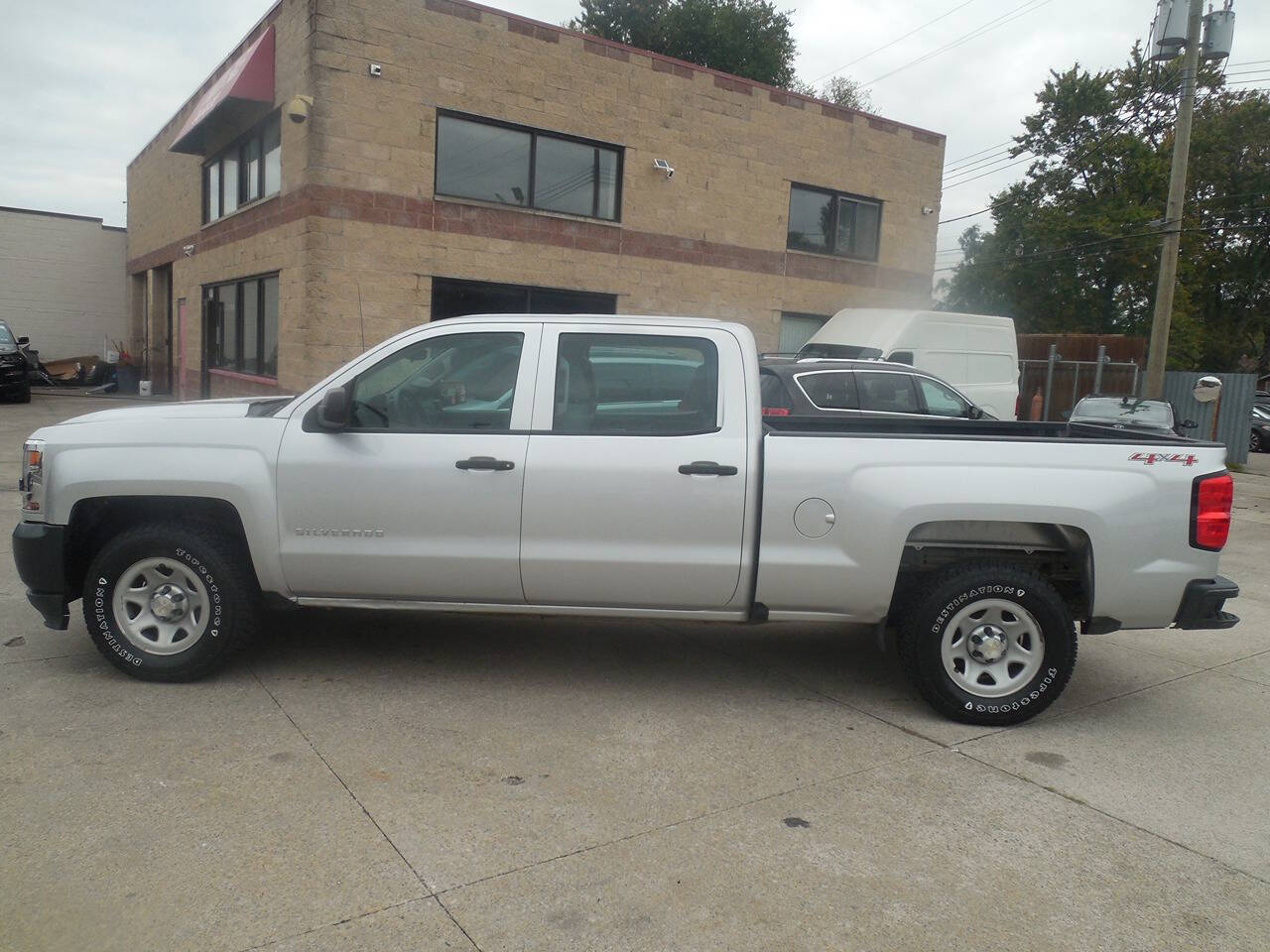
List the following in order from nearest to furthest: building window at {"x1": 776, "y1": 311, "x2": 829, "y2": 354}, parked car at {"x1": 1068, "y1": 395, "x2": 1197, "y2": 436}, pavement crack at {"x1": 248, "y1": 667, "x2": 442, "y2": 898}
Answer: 1. pavement crack at {"x1": 248, "y1": 667, "x2": 442, "y2": 898}
2. parked car at {"x1": 1068, "y1": 395, "x2": 1197, "y2": 436}
3. building window at {"x1": 776, "y1": 311, "x2": 829, "y2": 354}

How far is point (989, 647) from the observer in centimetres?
473

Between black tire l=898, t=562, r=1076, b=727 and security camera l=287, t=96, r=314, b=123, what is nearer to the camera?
black tire l=898, t=562, r=1076, b=727

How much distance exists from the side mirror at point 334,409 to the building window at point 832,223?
1477cm

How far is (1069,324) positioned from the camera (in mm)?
40875

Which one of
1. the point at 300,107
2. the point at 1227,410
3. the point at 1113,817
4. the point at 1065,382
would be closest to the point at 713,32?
the point at 1065,382

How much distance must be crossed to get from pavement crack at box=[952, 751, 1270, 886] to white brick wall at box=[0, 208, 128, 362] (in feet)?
100

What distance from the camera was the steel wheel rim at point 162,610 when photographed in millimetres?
4844

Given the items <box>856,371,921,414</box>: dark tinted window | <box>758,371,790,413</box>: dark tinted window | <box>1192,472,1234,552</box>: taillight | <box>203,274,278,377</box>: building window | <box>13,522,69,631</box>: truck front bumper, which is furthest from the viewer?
<box>203,274,278,377</box>: building window

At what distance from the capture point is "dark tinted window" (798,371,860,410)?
9.96 meters

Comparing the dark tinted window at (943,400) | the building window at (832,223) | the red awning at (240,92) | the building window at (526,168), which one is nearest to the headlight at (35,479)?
the dark tinted window at (943,400)

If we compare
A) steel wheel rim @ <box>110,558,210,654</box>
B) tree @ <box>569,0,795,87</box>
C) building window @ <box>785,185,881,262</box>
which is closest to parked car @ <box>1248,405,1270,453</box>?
building window @ <box>785,185,881,262</box>

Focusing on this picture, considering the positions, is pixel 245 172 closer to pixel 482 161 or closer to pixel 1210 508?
pixel 482 161

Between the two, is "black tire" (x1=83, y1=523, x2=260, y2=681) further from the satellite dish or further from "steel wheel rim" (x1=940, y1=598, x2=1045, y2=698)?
the satellite dish

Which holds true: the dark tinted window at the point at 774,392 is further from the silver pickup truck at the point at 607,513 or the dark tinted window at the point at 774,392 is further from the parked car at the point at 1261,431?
the parked car at the point at 1261,431
